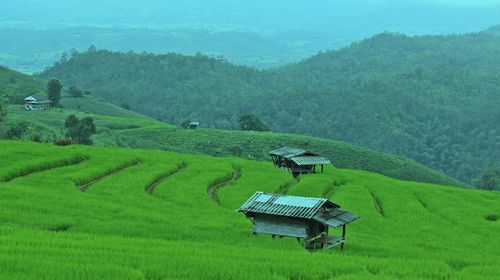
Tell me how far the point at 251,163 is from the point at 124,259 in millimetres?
40307

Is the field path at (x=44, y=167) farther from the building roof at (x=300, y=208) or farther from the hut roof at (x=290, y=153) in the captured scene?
the building roof at (x=300, y=208)

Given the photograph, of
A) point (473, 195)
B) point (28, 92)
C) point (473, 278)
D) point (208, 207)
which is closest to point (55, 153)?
point (208, 207)

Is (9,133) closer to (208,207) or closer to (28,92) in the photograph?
(208,207)

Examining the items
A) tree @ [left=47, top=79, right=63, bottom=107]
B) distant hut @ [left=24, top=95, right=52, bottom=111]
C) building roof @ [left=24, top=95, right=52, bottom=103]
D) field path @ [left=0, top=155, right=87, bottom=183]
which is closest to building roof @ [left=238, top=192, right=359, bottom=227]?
field path @ [left=0, top=155, right=87, bottom=183]

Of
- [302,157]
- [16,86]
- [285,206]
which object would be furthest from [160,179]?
[16,86]

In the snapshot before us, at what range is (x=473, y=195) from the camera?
57.6 metres

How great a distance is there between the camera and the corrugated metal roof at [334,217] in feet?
110

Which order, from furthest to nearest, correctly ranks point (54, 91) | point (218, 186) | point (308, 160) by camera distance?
point (54, 91) → point (308, 160) → point (218, 186)

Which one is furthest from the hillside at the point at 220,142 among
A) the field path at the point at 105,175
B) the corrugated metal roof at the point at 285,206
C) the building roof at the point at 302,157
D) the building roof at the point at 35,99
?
the corrugated metal roof at the point at 285,206

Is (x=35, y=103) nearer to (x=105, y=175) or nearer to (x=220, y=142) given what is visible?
(x=220, y=142)

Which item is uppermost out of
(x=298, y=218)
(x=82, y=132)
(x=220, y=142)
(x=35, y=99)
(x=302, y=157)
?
(x=298, y=218)

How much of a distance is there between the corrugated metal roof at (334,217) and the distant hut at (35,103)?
92605mm

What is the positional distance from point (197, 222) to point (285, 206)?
4294 mm

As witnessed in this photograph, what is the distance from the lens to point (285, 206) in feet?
113
